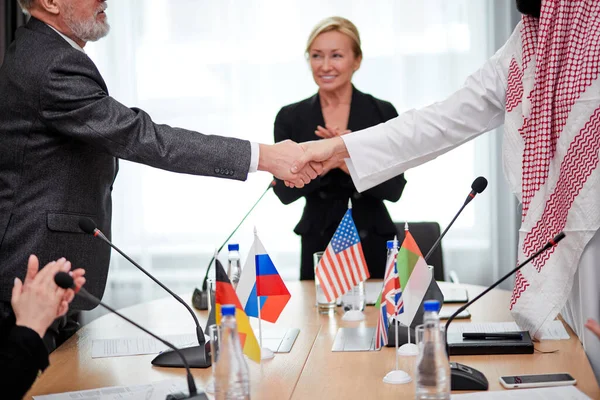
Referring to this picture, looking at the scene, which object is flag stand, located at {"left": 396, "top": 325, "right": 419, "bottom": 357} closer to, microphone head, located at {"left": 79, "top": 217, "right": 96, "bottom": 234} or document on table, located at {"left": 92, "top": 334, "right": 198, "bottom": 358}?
document on table, located at {"left": 92, "top": 334, "right": 198, "bottom": 358}

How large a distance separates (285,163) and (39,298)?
4.07ft

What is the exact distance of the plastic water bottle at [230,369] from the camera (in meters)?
1.49

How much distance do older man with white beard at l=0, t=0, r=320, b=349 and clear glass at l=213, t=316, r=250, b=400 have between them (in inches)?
34.9

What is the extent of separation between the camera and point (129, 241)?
497cm

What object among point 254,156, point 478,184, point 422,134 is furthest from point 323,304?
point 478,184

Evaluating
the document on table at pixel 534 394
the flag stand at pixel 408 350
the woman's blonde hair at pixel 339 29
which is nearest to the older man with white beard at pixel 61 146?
the flag stand at pixel 408 350

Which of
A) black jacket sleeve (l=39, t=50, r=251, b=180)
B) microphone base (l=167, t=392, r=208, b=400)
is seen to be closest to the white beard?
black jacket sleeve (l=39, t=50, r=251, b=180)

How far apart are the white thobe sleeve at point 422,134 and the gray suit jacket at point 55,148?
0.64 metres

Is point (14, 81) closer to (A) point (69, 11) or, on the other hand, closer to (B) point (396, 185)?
(A) point (69, 11)

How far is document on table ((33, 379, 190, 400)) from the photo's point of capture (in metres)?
1.73

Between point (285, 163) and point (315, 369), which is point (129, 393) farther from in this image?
point (285, 163)

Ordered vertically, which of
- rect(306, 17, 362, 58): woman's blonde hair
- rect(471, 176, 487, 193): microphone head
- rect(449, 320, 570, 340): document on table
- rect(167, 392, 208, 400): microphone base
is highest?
rect(306, 17, 362, 58): woman's blonde hair

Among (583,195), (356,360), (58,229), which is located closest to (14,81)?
(58,229)

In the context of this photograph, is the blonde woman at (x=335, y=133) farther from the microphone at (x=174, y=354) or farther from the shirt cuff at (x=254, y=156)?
the microphone at (x=174, y=354)
